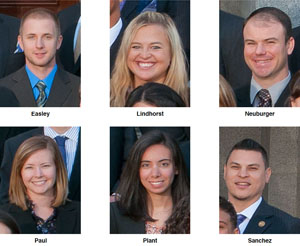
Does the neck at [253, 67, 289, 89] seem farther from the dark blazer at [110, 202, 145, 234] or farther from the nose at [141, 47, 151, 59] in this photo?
the dark blazer at [110, 202, 145, 234]

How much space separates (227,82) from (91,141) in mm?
670

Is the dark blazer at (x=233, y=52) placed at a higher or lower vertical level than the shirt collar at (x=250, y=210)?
higher

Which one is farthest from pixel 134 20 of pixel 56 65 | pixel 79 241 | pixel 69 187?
pixel 79 241

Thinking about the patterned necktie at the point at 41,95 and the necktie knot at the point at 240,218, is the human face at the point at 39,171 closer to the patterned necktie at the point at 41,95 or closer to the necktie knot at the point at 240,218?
the patterned necktie at the point at 41,95

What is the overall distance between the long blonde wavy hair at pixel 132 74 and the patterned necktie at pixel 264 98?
13.0 inches

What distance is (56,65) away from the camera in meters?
3.38

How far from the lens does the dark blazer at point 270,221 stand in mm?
3354

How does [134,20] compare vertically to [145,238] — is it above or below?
above

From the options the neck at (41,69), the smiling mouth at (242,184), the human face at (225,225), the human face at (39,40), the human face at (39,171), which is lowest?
the human face at (225,225)

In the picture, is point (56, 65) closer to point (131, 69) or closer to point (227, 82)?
point (131, 69)

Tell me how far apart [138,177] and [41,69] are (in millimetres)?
662

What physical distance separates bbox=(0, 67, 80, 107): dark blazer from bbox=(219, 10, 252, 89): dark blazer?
26.5 inches

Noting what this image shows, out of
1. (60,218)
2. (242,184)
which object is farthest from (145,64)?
(60,218)

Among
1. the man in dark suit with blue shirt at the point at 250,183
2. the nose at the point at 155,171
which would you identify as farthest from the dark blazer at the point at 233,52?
the nose at the point at 155,171
